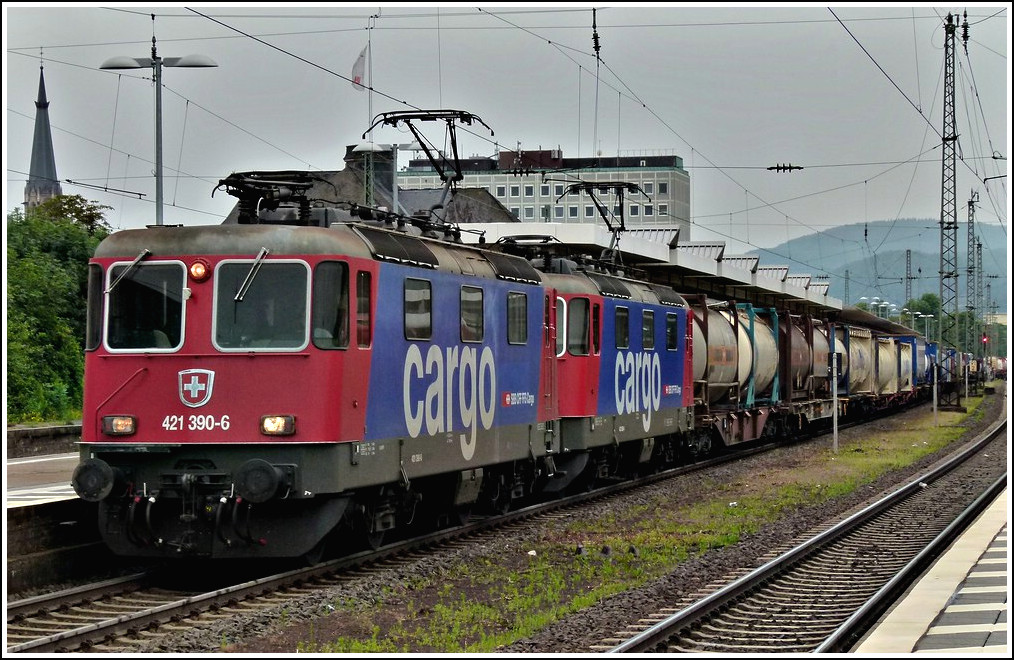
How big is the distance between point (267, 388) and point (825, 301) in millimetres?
54675

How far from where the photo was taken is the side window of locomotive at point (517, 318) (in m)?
17.6

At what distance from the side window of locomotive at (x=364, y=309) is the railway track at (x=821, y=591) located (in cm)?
386

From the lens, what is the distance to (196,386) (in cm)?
1273

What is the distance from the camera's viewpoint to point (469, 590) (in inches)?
512

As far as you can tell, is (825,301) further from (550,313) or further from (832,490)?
(550,313)

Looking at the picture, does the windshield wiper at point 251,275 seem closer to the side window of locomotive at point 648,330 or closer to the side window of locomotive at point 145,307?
the side window of locomotive at point 145,307

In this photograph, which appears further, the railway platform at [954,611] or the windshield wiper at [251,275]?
the windshield wiper at [251,275]

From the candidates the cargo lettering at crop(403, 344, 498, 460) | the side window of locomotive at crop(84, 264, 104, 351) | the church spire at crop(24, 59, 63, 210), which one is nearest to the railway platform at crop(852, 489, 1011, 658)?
the cargo lettering at crop(403, 344, 498, 460)

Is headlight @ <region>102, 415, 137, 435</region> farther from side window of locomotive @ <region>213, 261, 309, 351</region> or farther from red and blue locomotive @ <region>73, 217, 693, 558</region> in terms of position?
side window of locomotive @ <region>213, 261, 309, 351</region>

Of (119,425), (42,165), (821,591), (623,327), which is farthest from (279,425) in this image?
(42,165)

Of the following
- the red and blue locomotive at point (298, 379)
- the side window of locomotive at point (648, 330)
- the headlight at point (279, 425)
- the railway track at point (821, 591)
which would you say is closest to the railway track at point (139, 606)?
the red and blue locomotive at point (298, 379)

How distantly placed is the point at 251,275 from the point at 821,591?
20.5 feet

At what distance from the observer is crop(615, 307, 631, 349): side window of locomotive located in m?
22.5

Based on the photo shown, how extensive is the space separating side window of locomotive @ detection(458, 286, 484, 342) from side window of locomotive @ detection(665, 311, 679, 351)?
944cm
